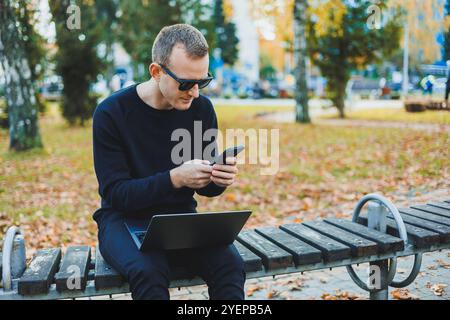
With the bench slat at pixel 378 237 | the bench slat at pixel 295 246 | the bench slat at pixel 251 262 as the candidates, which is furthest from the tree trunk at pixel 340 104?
the bench slat at pixel 251 262

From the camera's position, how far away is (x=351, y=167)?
8617mm

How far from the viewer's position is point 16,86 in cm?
1038

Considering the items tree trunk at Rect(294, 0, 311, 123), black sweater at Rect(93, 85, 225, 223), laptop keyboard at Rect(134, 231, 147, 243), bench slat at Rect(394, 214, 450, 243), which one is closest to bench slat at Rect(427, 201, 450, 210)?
bench slat at Rect(394, 214, 450, 243)

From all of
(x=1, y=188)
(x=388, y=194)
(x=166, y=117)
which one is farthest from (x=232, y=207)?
(x=166, y=117)

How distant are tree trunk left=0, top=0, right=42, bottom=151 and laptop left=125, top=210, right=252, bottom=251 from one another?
8.85m

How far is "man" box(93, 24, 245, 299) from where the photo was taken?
2438 millimetres

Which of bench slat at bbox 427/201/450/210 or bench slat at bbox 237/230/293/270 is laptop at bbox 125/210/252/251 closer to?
bench slat at bbox 237/230/293/270

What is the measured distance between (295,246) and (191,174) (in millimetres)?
881

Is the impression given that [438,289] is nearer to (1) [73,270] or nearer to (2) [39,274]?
(1) [73,270]

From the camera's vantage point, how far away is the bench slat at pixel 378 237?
2963 mm

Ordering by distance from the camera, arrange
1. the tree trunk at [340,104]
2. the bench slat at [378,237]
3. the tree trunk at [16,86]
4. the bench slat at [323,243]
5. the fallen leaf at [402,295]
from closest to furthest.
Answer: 1. the bench slat at [323,243]
2. the bench slat at [378,237]
3. the fallen leaf at [402,295]
4. the tree trunk at [16,86]
5. the tree trunk at [340,104]

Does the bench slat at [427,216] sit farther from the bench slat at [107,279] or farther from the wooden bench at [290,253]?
the bench slat at [107,279]

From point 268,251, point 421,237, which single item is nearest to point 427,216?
point 421,237
